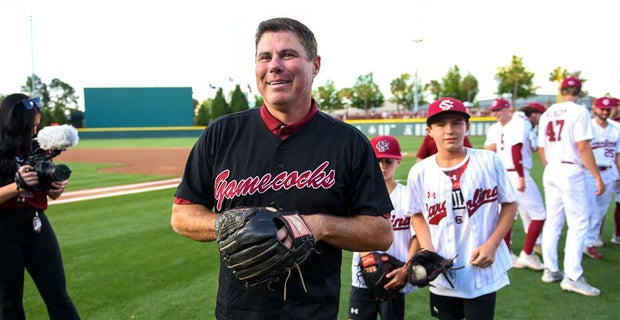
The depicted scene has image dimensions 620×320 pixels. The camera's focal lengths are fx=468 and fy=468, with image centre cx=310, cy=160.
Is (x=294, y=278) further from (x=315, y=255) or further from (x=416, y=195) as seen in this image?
(x=416, y=195)

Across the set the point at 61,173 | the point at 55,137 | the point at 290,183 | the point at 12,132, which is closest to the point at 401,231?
the point at 290,183

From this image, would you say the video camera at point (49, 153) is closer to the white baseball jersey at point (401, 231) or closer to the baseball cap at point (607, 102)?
the white baseball jersey at point (401, 231)

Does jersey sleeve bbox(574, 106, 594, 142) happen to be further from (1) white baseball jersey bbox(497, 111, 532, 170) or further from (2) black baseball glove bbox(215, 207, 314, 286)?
(2) black baseball glove bbox(215, 207, 314, 286)

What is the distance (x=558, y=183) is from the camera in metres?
4.88

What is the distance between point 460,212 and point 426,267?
0.43 meters

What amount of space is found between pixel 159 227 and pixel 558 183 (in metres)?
5.72

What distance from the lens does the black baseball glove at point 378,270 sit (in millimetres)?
2898

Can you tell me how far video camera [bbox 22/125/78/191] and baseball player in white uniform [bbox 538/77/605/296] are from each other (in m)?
4.44

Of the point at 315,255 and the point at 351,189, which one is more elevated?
the point at 351,189

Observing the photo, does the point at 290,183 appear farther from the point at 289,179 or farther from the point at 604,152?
the point at 604,152

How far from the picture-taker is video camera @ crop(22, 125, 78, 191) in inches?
114

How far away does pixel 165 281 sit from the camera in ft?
16.4

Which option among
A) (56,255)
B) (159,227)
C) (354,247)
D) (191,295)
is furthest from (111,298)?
(354,247)

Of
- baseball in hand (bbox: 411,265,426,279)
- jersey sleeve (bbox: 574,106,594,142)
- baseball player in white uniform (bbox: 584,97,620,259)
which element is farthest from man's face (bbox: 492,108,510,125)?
baseball in hand (bbox: 411,265,426,279)
